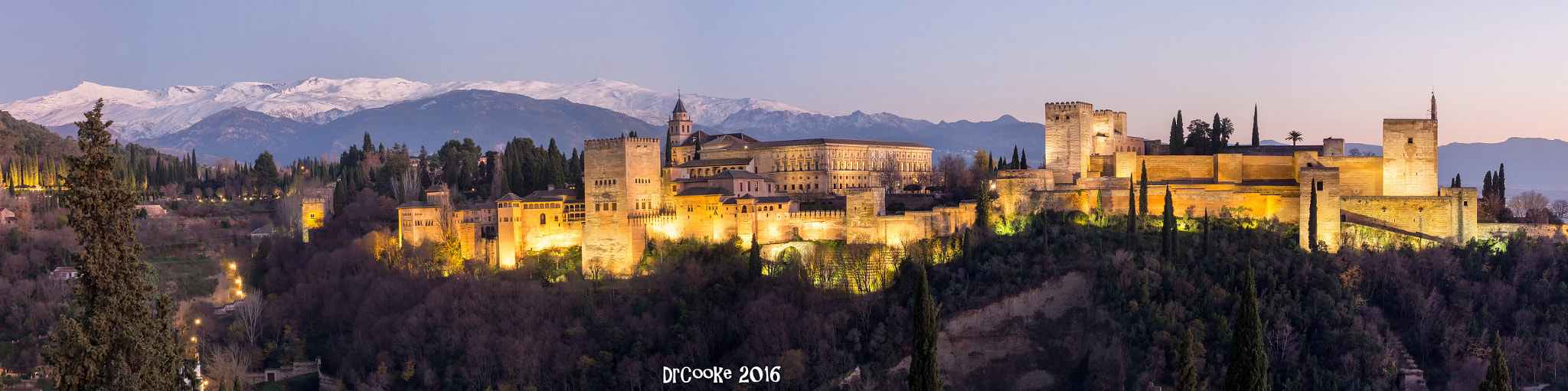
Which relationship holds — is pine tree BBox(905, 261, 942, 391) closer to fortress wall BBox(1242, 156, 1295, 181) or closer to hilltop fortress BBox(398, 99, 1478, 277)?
hilltop fortress BBox(398, 99, 1478, 277)

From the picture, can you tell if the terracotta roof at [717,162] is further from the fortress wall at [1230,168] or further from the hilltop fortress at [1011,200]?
the fortress wall at [1230,168]

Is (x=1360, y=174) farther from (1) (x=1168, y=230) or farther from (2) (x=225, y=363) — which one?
(2) (x=225, y=363)

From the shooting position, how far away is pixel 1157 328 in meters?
36.0

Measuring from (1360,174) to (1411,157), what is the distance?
72.7 inches

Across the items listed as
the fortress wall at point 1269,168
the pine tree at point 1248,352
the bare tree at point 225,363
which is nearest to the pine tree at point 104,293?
the pine tree at point 1248,352

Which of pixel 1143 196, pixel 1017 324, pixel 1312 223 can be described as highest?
pixel 1143 196

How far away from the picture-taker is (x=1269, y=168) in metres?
44.8

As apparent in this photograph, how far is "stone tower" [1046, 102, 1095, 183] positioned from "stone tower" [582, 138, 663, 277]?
16882 millimetres

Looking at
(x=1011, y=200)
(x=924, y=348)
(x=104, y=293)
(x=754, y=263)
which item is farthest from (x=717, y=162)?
(x=104, y=293)

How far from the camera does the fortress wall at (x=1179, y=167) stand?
46.1 m

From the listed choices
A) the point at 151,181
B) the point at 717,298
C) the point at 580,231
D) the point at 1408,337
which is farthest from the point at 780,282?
the point at 151,181

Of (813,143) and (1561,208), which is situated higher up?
(813,143)

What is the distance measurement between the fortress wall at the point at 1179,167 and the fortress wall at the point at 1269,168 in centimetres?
145

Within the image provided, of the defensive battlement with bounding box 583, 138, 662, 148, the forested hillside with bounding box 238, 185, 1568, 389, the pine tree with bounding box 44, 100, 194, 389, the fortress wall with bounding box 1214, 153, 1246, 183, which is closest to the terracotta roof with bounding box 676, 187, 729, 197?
the forested hillside with bounding box 238, 185, 1568, 389
